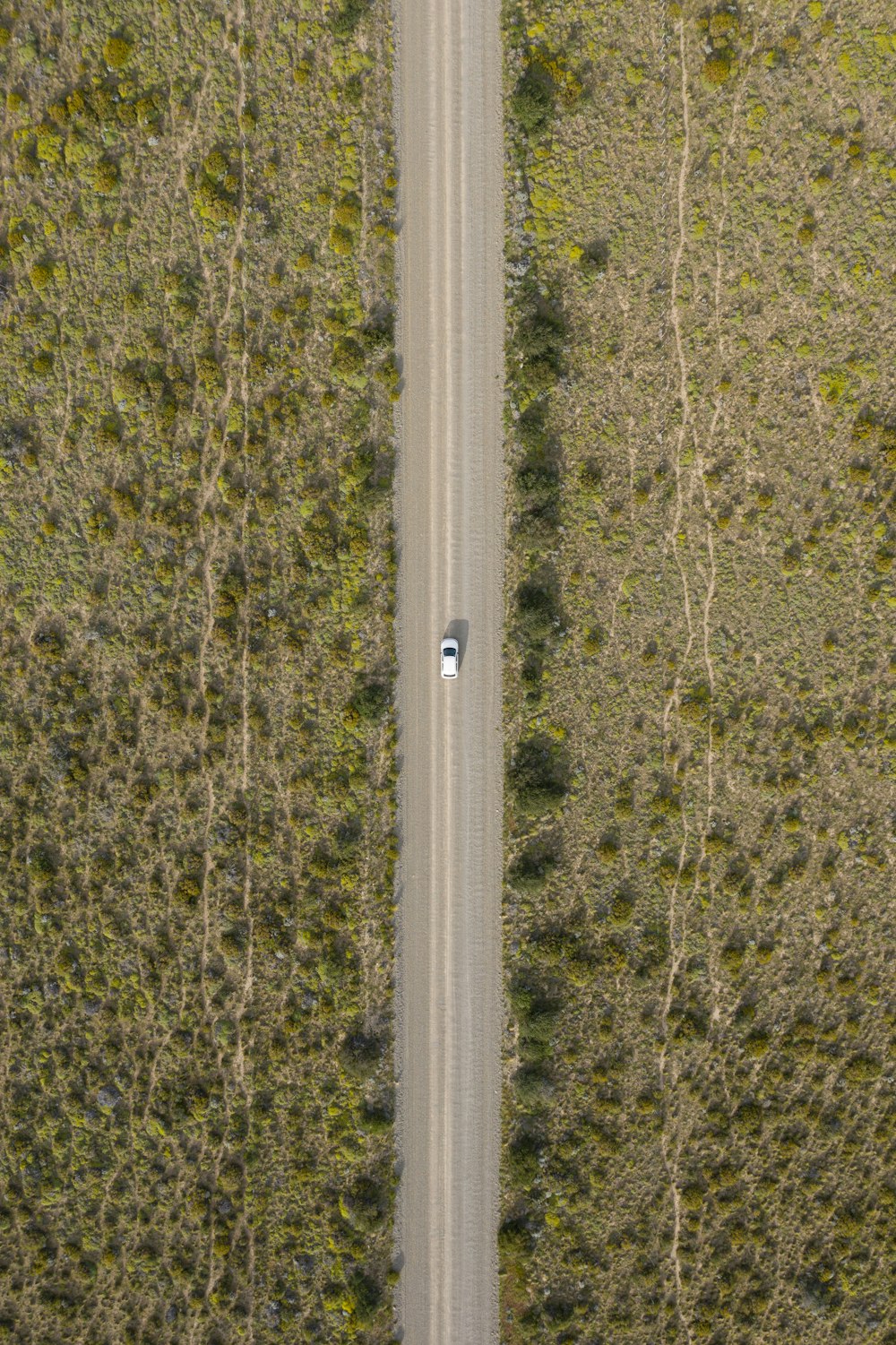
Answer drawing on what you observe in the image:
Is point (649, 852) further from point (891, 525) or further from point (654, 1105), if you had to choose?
point (891, 525)

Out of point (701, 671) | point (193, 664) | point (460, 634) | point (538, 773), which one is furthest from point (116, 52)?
point (701, 671)

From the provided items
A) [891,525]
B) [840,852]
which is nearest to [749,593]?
[891,525]

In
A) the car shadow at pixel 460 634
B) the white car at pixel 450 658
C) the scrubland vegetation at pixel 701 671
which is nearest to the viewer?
the scrubland vegetation at pixel 701 671

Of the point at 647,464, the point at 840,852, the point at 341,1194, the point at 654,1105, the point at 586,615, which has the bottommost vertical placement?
the point at 341,1194

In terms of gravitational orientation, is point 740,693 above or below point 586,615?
below

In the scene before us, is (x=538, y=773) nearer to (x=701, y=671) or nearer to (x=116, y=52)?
(x=701, y=671)

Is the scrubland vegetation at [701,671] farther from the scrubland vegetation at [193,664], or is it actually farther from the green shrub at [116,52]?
the green shrub at [116,52]

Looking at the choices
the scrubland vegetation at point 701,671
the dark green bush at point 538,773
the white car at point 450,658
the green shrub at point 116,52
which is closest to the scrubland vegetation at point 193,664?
the green shrub at point 116,52
